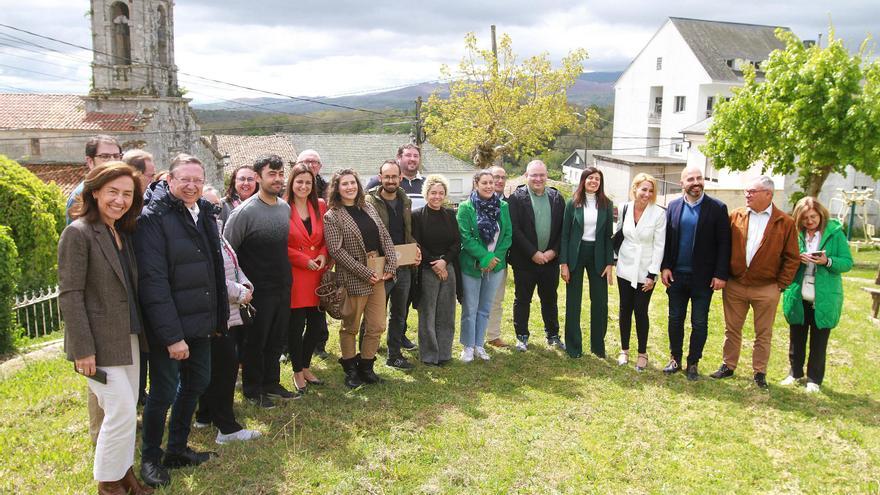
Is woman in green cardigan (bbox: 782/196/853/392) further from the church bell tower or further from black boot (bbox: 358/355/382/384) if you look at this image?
the church bell tower

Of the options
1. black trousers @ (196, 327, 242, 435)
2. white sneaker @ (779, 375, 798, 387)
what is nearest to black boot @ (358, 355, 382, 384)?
black trousers @ (196, 327, 242, 435)

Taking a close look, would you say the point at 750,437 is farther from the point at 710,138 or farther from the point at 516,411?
the point at 710,138

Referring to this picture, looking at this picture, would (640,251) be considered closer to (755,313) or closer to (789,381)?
(755,313)

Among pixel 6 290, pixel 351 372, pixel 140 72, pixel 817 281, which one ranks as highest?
pixel 140 72

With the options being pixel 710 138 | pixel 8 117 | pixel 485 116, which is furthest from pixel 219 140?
pixel 710 138

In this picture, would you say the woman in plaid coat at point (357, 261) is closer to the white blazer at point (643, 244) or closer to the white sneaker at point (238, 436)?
the white sneaker at point (238, 436)

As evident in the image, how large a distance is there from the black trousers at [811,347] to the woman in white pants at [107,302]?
6068 mm

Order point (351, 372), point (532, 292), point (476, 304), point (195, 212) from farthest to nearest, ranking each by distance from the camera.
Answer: point (532, 292), point (476, 304), point (351, 372), point (195, 212)

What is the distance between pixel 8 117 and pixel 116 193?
30.3 metres

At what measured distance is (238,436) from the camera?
180 inches

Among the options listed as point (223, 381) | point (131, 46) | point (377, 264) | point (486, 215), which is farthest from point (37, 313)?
point (131, 46)

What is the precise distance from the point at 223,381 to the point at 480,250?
3.02m

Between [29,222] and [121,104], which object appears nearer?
[29,222]

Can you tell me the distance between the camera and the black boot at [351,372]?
577 centimetres
